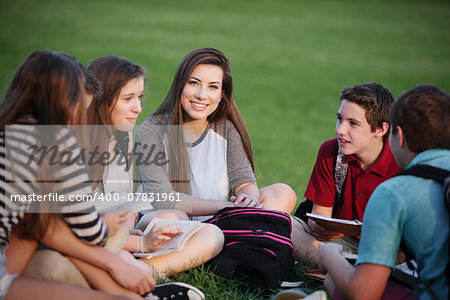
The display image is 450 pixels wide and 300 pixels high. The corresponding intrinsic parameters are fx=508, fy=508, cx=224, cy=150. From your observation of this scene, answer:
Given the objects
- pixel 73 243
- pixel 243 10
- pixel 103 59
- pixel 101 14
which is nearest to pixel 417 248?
pixel 73 243

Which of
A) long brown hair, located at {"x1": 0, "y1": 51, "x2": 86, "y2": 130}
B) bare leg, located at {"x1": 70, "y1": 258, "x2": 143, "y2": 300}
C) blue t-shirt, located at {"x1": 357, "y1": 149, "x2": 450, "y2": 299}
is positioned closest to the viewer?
blue t-shirt, located at {"x1": 357, "y1": 149, "x2": 450, "y2": 299}

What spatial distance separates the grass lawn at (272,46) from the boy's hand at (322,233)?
2.21 metres

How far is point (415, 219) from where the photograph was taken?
2.36 m

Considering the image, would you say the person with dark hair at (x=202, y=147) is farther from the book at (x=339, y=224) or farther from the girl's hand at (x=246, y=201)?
the book at (x=339, y=224)

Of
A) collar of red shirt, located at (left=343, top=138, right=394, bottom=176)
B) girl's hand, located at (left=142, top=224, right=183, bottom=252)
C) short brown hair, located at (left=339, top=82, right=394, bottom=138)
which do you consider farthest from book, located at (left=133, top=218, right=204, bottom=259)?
short brown hair, located at (left=339, top=82, right=394, bottom=138)

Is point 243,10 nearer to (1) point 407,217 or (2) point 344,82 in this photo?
(2) point 344,82

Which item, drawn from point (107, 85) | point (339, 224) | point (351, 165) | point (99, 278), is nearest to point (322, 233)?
point (339, 224)

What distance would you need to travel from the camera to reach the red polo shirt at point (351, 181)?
3.63 meters

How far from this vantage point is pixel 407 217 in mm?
2365

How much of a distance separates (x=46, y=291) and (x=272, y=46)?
19.0m

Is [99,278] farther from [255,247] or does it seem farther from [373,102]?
[373,102]

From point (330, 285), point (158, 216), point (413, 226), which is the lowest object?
point (330, 285)

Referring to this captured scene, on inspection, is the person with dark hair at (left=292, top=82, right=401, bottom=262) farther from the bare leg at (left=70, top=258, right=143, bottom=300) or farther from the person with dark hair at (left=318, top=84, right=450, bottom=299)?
the bare leg at (left=70, top=258, right=143, bottom=300)

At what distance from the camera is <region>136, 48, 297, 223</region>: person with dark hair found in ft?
12.3
